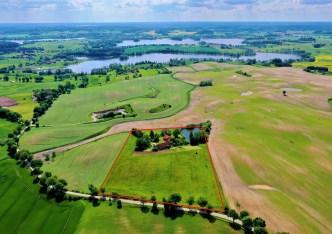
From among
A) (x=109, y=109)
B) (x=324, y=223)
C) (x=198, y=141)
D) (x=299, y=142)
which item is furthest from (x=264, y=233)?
(x=109, y=109)

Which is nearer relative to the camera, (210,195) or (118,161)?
(210,195)

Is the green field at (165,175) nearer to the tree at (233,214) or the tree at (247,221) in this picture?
the tree at (233,214)

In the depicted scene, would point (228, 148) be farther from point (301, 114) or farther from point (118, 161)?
point (301, 114)

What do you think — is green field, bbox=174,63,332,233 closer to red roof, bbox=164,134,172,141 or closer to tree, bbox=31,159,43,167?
red roof, bbox=164,134,172,141

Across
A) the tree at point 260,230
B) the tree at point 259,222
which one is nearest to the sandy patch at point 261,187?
the tree at point 259,222

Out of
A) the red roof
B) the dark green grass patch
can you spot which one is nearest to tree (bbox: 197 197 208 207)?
the red roof

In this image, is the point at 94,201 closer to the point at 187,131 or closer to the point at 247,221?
the point at 247,221
